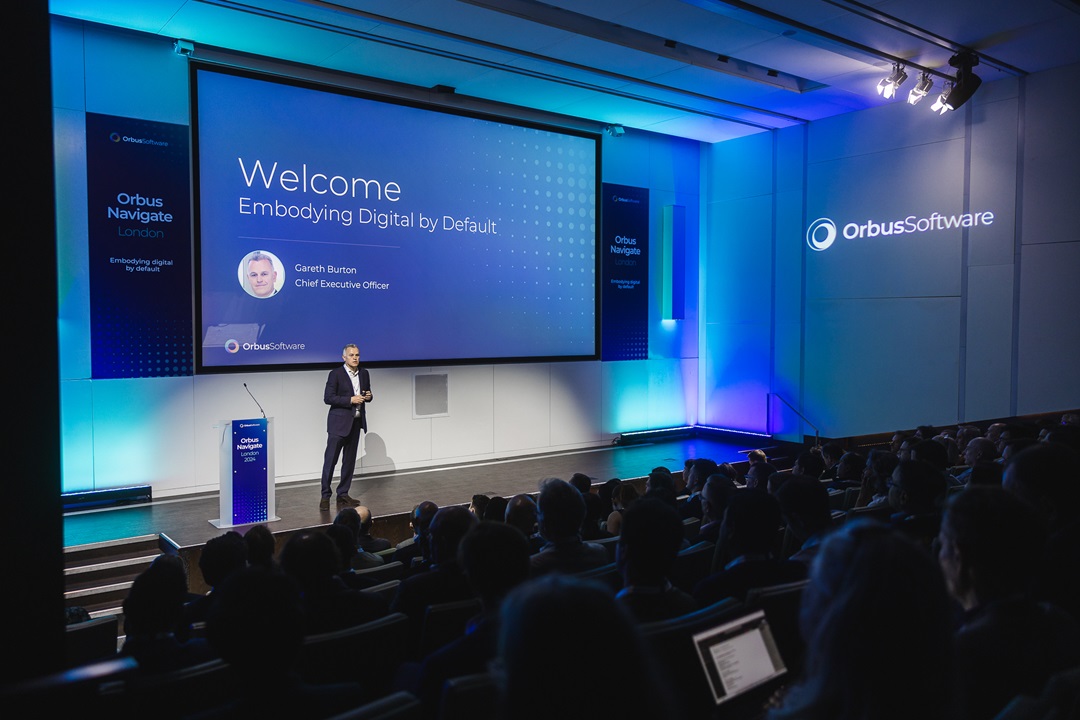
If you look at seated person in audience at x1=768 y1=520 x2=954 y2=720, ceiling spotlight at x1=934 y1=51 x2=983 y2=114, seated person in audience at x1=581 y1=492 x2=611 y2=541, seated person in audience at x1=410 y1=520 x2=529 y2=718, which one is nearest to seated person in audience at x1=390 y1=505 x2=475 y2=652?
seated person in audience at x1=410 y1=520 x2=529 y2=718

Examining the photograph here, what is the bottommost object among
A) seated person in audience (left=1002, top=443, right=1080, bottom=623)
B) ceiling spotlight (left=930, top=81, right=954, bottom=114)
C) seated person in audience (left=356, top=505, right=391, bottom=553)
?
seated person in audience (left=356, top=505, right=391, bottom=553)

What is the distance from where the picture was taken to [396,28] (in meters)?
6.89

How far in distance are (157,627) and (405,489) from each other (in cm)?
526

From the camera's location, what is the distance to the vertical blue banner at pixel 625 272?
10.3 meters

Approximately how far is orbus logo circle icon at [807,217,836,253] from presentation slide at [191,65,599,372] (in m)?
2.97

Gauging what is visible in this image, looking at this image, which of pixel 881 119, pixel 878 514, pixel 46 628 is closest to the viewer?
pixel 46 628

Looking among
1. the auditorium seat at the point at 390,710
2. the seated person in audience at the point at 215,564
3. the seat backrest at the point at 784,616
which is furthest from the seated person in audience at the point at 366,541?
the auditorium seat at the point at 390,710

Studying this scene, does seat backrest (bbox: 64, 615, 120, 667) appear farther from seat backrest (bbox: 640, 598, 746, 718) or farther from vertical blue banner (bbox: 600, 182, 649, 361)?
vertical blue banner (bbox: 600, 182, 649, 361)

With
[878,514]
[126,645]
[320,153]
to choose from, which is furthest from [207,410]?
[878,514]

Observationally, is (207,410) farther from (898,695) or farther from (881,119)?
(881,119)

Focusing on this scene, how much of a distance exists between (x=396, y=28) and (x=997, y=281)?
→ 6.96 m

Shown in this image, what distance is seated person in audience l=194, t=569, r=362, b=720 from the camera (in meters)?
1.56

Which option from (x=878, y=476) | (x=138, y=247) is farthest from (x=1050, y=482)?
(x=138, y=247)

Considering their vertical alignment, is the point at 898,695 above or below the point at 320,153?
below
